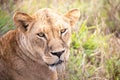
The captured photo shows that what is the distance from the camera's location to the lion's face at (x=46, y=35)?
196 inches

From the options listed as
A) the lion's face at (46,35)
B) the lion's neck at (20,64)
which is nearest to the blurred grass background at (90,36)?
the lion's neck at (20,64)

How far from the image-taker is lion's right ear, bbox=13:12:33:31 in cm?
517

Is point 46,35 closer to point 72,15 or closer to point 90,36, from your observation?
point 72,15

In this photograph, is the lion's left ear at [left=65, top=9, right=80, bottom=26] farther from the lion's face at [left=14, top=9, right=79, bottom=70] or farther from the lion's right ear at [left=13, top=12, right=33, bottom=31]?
the lion's right ear at [left=13, top=12, right=33, bottom=31]

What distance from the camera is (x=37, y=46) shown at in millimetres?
5125

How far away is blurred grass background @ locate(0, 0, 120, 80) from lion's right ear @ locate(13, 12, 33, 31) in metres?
1.10

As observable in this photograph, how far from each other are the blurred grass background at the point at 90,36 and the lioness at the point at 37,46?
0.72 metres

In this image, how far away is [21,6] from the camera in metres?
7.42

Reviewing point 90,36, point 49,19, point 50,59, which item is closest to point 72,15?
point 49,19

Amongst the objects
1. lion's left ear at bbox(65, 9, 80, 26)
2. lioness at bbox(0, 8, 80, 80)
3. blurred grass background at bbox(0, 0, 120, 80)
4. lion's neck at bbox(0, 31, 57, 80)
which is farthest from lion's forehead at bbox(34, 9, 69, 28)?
blurred grass background at bbox(0, 0, 120, 80)

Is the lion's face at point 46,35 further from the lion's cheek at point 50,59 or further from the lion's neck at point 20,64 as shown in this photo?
the lion's neck at point 20,64

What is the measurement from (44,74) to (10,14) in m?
1.44

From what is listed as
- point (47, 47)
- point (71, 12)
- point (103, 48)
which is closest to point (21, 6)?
point (103, 48)

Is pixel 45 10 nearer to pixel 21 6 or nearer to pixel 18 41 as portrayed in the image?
pixel 18 41
